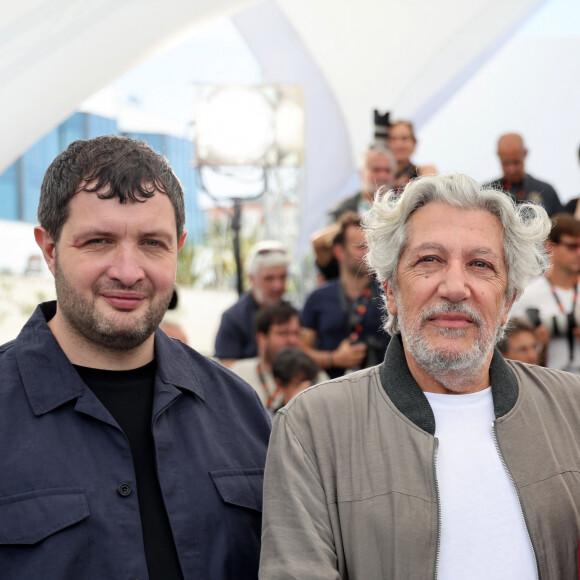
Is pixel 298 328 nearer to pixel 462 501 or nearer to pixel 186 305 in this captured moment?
pixel 462 501

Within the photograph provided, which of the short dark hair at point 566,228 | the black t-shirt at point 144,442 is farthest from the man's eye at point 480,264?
the short dark hair at point 566,228

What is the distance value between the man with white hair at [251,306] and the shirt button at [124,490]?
322 centimetres

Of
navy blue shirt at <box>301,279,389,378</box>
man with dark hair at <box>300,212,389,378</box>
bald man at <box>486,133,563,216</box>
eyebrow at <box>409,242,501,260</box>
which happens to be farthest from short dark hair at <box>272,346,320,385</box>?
eyebrow at <box>409,242,501,260</box>

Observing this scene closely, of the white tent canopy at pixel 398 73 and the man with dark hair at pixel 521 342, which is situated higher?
the white tent canopy at pixel 398 73

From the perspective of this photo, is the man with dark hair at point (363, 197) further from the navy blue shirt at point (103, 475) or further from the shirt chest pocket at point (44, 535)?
the shirt chest pocket at point (44, 535)

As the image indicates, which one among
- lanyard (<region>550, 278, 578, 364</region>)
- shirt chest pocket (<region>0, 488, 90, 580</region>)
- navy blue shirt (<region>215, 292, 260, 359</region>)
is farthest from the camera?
navy blue shirt (<region>215, 292, 260, 359</region>)

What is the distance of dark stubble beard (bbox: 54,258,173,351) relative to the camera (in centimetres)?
Result: 215

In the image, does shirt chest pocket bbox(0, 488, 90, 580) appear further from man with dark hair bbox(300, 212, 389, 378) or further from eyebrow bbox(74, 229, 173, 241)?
man with dark hair bbox(300, 212, 389, 378)

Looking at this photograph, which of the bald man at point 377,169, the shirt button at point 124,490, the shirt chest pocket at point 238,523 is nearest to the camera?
the shirt button at point 124,490

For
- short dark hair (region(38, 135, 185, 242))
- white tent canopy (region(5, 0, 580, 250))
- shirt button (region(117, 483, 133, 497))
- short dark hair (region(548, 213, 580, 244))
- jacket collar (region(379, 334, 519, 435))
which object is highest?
white tent canopy (region(5, 0, 580, 250))

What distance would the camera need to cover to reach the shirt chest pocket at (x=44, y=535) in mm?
1998

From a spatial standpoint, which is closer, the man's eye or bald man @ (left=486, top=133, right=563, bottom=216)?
the man's eye

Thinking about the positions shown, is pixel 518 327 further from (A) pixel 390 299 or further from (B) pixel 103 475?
(B) pixel 103 475

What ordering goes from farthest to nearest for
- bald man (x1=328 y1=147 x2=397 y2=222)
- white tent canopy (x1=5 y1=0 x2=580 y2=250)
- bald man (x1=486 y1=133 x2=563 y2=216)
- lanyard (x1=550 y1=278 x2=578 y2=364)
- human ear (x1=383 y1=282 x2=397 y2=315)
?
white tent canopy (x1=5 y1=0 x2=580 y2=250) < bald man (x1=486 y1=133 x2=563 y2=216) < bald man (x1=328 y1=147 x2=397 y2=222) < lanyard (x1=550 y1=278 x2=578 y2=364) < human ear (x1=383 y1=282 x2=397 y2=315)
